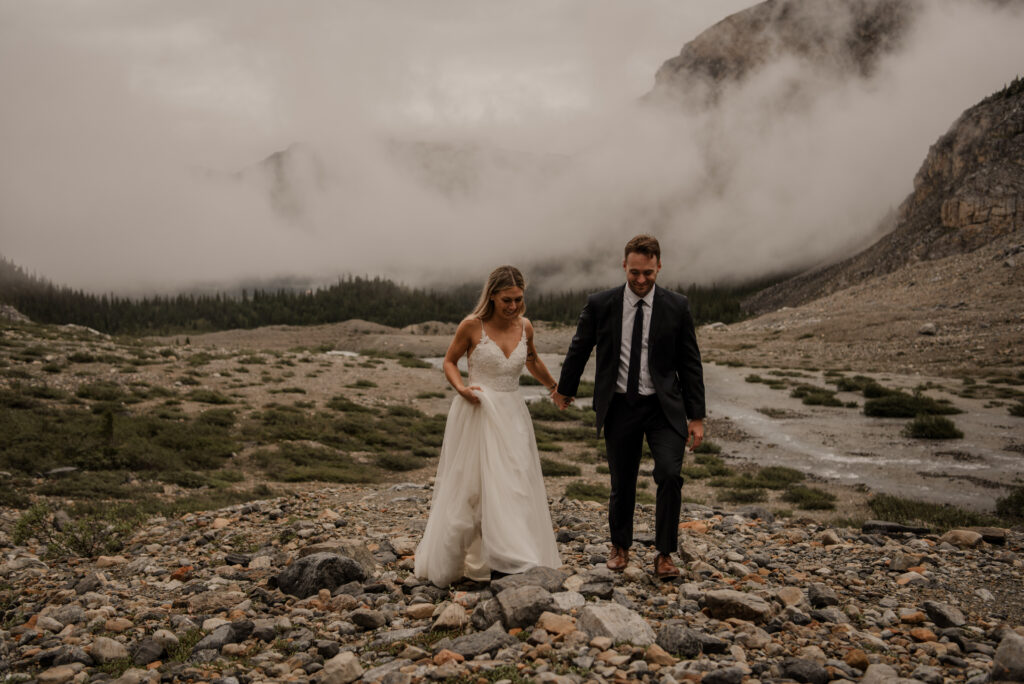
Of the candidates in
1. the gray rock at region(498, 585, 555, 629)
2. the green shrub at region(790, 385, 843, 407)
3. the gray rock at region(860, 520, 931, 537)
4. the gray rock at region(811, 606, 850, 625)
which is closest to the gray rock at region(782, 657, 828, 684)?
the gray rock at region(811, 606, 850, 625)

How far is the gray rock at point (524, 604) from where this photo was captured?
5258 mm

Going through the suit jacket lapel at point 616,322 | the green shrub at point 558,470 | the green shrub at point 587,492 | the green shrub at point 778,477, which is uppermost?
the suit jacket lapel at point 616,322

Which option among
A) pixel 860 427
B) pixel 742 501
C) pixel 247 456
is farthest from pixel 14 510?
pixel 860 427

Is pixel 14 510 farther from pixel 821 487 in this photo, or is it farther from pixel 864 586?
pixel 821 487

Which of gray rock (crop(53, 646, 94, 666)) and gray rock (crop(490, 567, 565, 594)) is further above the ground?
gray rock (crop(490, 567, 565, 594))

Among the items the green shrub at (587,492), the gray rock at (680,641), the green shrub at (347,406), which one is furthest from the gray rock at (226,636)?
the green shrub at (347,406)

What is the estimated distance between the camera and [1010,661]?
13.3 feet

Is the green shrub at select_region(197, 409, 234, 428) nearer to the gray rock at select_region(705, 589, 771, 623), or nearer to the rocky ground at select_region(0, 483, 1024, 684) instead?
the rocky ground at select_region(0, 483, 1024, 684)

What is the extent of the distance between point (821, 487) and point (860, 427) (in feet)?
31.4

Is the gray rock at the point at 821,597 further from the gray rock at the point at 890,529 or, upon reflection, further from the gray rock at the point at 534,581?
the gray rock at the point at 890,529

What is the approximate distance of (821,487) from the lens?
14719mm

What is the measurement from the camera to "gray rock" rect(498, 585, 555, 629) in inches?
207

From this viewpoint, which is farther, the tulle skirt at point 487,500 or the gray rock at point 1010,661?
the tulle skirt at point 487,500

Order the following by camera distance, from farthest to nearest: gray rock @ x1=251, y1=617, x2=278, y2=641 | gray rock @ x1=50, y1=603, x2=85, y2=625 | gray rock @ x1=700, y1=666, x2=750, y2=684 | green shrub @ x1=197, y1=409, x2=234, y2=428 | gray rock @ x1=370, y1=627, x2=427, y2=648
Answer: green shrub @ x1=197, y1=409, x2=234, y2=428 < gray rock @ x1=50, y1=603, x2=85, y2=625 < gray rock @ x1=251, y1=617, x2=278, y2=641 < gray rock @ x1=370, y1=627, x2=427, y2=648 < gray rock @ x1=700, y1=666, x2=750, y2=684
